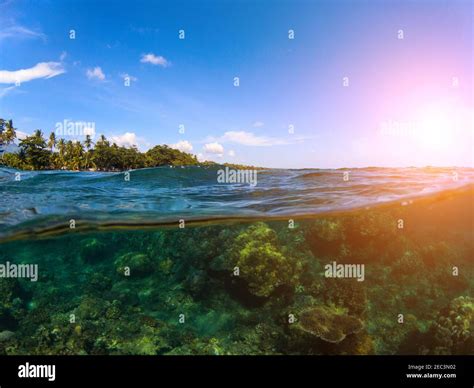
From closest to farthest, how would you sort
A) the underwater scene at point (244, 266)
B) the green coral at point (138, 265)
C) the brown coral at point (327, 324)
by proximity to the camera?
the brown coral at point (327, 324) < the underwater scene at point (244, 266) < the green coral at point (138, 265)

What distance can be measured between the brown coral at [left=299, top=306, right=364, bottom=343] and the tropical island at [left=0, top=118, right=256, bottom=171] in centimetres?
561

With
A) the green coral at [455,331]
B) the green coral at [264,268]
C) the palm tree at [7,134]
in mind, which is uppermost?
the palm tree at [7,134]

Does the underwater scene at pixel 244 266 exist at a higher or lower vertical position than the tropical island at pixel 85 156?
lower

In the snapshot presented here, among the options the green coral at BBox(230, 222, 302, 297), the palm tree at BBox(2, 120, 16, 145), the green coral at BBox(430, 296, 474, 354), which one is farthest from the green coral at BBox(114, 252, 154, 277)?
the palm tree at BBox(2, 120, 16, 145)

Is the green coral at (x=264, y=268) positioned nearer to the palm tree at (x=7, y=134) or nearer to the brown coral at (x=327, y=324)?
the brown coral at (x=327, y=324)

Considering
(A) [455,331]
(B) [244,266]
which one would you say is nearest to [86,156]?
(B) [244,266]

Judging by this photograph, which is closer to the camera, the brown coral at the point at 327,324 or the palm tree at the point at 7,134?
the brown coral at the point at 327,324

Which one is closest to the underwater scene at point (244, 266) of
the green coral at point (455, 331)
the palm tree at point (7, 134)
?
the green coral at point (455, 331)

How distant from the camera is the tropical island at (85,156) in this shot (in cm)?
1232

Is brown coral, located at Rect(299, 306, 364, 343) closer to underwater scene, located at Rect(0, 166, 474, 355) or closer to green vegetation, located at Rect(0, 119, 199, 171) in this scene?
underwater scene, located at Rect(0, 166, 474, 355)

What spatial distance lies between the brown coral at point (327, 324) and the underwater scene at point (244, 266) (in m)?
0.03

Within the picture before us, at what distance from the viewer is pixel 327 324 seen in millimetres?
8609
